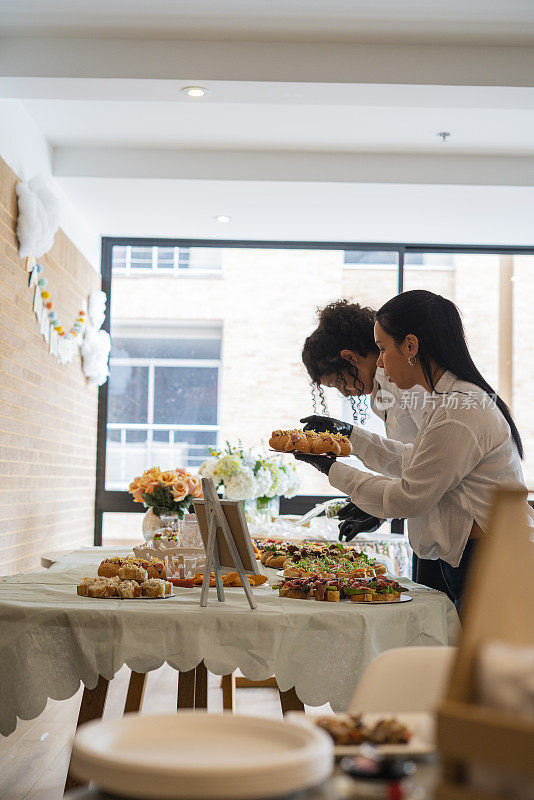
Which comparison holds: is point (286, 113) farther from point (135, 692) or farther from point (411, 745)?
point (411, 745)

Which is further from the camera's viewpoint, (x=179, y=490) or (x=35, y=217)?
(x=35, y=217)

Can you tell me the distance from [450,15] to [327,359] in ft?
5.11

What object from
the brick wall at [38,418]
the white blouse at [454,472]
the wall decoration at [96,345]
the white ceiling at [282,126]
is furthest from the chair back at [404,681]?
the wall decoration at [96,345]

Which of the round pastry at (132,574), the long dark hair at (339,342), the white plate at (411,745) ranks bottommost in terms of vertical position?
the round pastry at (132,574)

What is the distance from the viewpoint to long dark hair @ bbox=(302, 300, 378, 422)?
9.89 ft

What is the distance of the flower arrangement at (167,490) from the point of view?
144 inches

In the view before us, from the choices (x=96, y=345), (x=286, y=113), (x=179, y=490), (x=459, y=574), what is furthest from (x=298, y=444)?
(x=96, y=345)

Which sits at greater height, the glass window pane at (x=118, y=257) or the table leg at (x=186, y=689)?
the glass window pane at (x=118, y=257)

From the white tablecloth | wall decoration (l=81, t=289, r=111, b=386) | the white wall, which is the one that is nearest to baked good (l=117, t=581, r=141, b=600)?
the white tablecloth

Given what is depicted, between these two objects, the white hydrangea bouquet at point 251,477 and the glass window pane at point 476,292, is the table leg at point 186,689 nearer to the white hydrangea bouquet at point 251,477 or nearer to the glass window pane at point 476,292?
the white hydrangea bouquet at point 251,477

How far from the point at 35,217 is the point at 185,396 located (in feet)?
8.04

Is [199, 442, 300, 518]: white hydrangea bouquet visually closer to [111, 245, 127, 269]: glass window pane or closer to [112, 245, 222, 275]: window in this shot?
[112, 245, 222, 275]: window

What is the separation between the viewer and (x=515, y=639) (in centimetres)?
78

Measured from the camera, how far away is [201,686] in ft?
6.88
